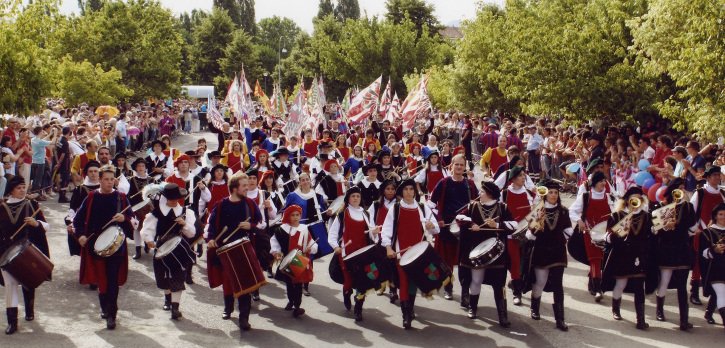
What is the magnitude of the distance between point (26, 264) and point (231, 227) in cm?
215

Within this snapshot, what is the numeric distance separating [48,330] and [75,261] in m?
3.75

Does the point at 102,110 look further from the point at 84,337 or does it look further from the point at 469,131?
the point at 84,337

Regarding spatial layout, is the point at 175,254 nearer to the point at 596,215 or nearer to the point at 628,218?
the point at 628,218

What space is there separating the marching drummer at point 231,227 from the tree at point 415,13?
197 feet

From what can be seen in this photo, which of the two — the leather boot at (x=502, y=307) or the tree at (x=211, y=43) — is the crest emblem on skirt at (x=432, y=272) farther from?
the tree at (x=211, y=43)

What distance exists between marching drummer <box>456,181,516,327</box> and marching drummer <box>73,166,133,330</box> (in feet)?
12.4

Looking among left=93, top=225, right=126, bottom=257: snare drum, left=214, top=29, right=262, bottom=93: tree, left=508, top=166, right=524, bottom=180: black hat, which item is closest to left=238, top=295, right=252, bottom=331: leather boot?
left=93, top=225, right=126, bottom=257: snare drum

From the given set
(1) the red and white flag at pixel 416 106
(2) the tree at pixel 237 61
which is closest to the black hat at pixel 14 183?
(1) the red and white flag at pixel 416 106

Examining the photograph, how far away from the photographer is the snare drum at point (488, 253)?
31.2 ft

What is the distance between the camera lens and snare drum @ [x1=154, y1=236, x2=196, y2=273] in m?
9.59

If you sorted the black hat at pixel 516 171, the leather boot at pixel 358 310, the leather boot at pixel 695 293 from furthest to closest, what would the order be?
the leather boot at pixel 695 293
the black hat at pixel 516 171
the leather boot at pixel 358 310

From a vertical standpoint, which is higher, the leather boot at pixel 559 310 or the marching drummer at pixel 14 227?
the marching drummer at pixel 14 227

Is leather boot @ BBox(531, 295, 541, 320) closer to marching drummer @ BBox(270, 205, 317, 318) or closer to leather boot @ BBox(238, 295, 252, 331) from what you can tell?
marching drummer @ BBox(270, 205, 317, 318)

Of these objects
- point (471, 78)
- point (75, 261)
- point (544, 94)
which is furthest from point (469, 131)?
point (75, 261)
